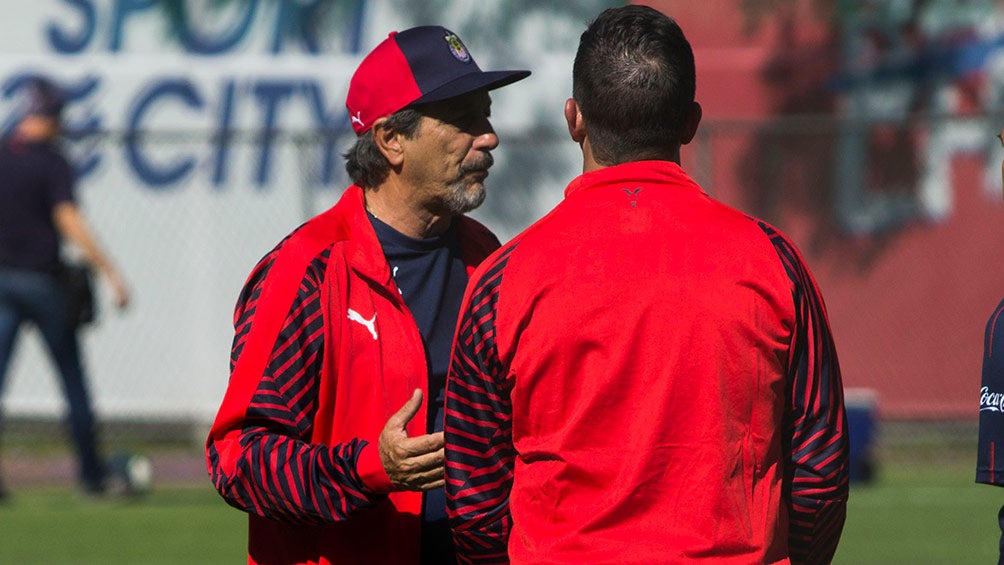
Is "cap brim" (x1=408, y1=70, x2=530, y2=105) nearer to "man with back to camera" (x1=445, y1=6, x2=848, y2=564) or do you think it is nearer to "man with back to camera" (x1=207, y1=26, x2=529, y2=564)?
"man with back to camera" (x1=207, y1=26, x2=529, y2=564)

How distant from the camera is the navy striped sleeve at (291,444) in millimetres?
3266

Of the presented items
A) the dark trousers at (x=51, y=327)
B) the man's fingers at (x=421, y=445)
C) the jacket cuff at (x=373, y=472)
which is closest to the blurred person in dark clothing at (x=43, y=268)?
the dark trousers at (x=51, y=327)

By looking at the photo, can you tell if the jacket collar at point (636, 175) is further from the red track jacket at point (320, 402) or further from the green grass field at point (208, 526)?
the green grass field at point (208, 526)

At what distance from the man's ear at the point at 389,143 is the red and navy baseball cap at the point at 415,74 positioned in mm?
25

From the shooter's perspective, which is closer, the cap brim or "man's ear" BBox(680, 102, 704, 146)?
"man's ear" BBox(680, 102, 704, 146)

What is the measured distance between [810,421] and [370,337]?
1086 mm

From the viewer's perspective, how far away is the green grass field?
8.06m

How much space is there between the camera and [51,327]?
10008 mm

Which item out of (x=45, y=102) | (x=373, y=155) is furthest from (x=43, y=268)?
(x=373, y=155)

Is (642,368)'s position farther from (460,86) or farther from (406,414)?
(460,86)

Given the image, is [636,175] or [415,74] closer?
[636,175]

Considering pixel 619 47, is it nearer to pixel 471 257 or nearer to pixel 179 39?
pixel 471 257

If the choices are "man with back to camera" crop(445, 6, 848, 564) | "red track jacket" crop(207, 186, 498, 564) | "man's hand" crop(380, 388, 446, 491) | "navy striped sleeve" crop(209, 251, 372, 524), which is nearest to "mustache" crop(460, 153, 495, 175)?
"red track jacket" crop(207, 186, 498, 564)

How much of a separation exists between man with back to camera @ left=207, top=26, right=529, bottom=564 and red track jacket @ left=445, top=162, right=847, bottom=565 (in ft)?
1.45
